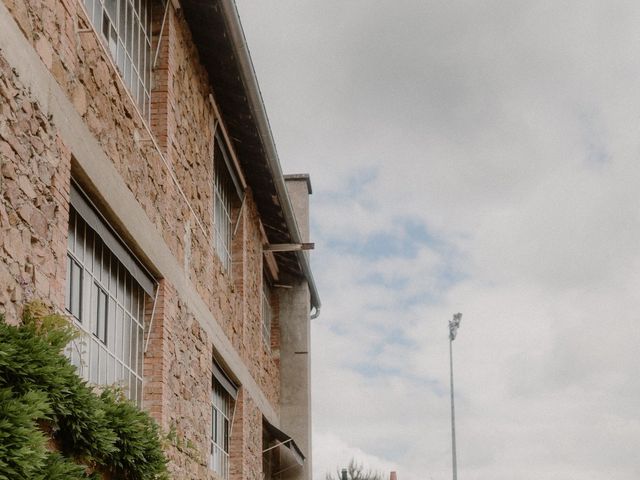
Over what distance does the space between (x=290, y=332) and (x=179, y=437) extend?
412 inches

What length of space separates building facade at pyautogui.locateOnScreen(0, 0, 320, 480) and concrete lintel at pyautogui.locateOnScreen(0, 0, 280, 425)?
24mm

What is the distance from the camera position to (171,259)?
12273 mm

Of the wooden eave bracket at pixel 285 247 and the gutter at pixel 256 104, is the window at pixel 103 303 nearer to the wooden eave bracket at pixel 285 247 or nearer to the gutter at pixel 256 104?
the gutter at pixel 256 104

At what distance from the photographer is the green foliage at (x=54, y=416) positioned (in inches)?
255

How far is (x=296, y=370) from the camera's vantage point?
22.4 m

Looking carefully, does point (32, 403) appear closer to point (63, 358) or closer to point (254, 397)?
point (63, 358)

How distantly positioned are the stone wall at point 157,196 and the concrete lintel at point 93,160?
9 centimetres

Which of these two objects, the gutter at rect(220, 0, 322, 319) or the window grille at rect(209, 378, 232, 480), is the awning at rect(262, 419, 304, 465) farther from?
the gutter at rect(220, 0, 322, 319)

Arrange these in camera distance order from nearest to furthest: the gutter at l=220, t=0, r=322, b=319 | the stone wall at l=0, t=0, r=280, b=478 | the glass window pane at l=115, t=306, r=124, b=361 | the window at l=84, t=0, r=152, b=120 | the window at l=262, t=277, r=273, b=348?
the stone wall at l=0, t=0, r=280, b=478 → the window at l=84, t=0, r=152, b=120 → the glass window pane at l=115, t=306, r=124, b=361 → the gutter at l=220, t=0, r=322, b=319 → the window at l=262, t=277, r=273, b=348

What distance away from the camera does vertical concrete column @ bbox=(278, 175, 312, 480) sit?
875 inches

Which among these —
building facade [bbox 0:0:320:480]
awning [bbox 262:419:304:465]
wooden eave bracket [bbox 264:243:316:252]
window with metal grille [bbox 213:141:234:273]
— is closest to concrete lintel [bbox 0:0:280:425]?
building facade [bbox 0:0:320:480]

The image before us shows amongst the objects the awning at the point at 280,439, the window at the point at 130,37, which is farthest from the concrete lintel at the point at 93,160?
the awning at the point at 280,439

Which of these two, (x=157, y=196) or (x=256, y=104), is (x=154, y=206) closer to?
(x=157, y=196)

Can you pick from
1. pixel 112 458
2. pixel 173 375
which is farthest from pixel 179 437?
pixel 112 458
